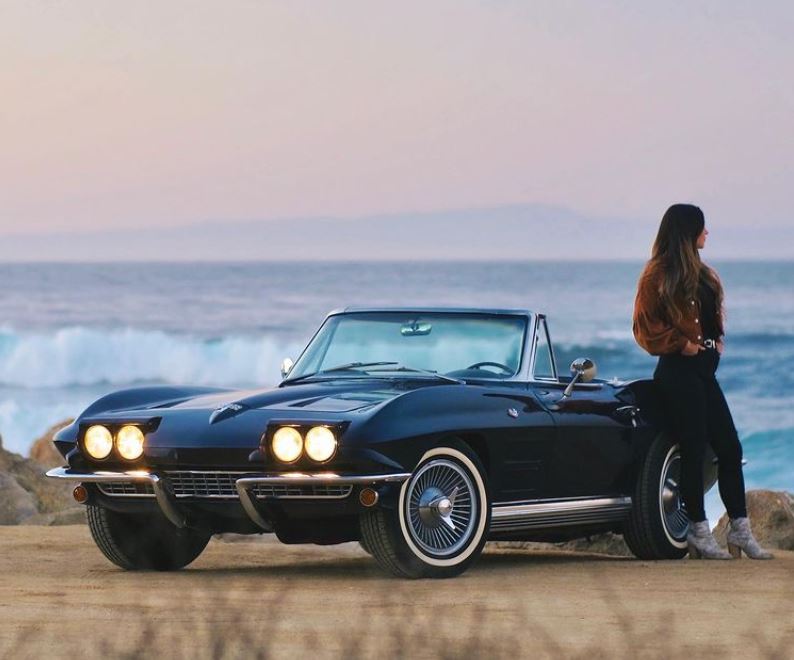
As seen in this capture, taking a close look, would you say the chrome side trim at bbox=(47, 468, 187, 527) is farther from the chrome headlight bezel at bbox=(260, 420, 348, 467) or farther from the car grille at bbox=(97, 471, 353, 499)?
the chrome headlight bezel at bbox=(260, 420, 348, 467)

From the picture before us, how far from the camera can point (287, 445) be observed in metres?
9.80

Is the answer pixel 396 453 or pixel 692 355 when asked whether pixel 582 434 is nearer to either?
pixel 692 355

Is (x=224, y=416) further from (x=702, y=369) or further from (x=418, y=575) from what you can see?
(x=702, y=369)

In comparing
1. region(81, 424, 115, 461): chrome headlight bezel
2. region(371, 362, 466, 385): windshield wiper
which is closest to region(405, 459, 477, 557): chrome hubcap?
region(371, 362, 466, 385): windshield wiper

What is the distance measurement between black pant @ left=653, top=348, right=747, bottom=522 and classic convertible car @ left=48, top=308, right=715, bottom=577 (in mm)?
179

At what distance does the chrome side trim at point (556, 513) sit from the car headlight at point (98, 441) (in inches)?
78.6

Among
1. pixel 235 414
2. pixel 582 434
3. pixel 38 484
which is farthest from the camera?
pixel 38 484

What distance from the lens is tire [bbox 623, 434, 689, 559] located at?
11.8 meters

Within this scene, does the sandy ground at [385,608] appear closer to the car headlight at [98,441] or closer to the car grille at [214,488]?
the car grille at [214,488]

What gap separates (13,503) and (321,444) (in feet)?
19.5

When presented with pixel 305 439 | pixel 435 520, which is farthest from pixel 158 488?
pixel 435 520

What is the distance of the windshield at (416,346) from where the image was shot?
37.2 ft

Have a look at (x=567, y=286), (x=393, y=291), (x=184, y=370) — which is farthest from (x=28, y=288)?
(x=184, y=370)

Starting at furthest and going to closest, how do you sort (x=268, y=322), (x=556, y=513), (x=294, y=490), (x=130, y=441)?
1. (x=268, y=322)
2. (x=556, y=513)
3. (x=130, y=441)
4. (x=294, y=490)
